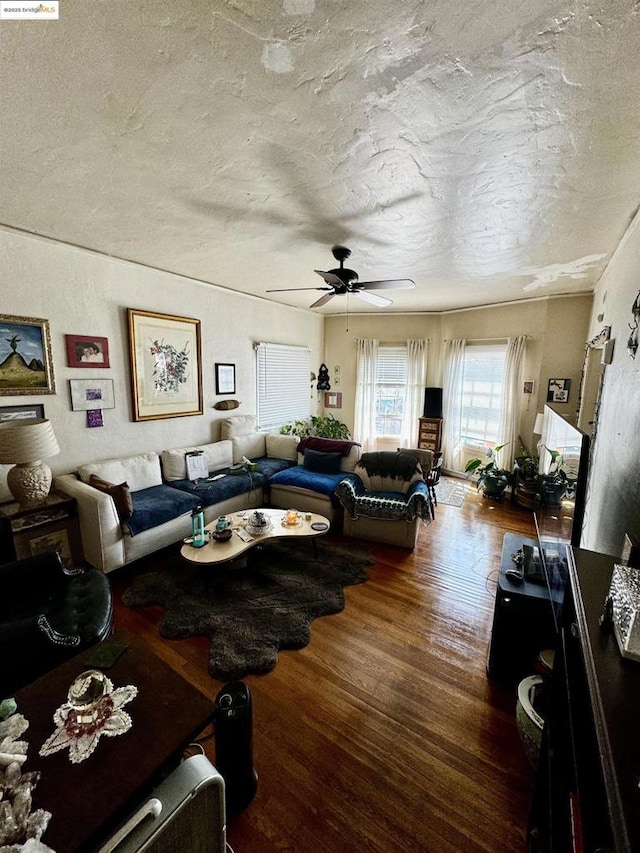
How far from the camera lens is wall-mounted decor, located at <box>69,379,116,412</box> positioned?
3117 millimetres

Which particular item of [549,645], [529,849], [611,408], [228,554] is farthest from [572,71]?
[228,554]

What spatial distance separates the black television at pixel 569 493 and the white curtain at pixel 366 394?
3980 millimetres

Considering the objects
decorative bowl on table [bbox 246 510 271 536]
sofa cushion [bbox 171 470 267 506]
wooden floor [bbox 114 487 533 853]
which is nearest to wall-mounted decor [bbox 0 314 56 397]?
sofa cushion [bbox 171 470 267 506]

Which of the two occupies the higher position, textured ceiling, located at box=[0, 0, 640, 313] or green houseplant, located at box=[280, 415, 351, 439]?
textured ceiling, located at box=[0, 0, 640, 313]

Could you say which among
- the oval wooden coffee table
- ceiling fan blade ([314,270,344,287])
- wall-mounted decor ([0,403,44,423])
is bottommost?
the oval wooden coffee table

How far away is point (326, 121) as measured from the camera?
141 centimetres

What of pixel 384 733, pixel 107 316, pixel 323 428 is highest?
pixel 107 316

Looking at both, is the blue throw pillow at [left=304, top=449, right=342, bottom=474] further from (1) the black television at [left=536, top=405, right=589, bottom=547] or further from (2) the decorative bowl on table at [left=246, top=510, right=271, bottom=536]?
(1) the black television at [left=536, top=405, right=589, bottom=547]

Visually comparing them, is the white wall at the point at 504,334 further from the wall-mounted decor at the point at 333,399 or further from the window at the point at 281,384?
the window at the point at 281,384

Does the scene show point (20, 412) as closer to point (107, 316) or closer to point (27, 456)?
point (27, 456)

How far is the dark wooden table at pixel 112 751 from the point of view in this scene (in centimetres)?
85

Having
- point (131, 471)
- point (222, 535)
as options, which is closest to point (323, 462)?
point (222, 535)

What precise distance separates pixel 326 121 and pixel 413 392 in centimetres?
481

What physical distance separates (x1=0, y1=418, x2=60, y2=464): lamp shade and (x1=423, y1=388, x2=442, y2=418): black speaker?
4.88m
